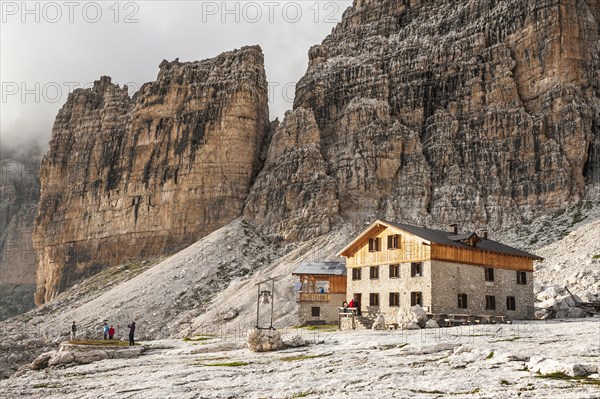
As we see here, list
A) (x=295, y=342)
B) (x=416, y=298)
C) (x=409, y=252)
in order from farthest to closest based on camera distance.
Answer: (x=409, y=252), (x=416, y=298), (x=295, y=342)

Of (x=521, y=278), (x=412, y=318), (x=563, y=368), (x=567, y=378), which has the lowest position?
(x=567, y=378)

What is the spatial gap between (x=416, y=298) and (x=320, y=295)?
15585mm

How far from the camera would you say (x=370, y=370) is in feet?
84.9

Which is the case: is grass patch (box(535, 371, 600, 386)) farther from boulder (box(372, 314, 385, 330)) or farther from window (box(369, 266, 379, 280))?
window (box(369, 266, 379, 280))

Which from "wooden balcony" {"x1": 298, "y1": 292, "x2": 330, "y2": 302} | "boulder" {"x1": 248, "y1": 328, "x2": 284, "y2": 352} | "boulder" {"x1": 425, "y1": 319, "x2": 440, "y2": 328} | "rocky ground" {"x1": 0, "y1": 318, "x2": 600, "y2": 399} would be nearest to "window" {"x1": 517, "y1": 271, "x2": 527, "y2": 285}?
"rocky ground" {"x1": 0, "y1": 318, "x2": 600, "y2": 399}

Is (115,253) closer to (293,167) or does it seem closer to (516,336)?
(293,167)

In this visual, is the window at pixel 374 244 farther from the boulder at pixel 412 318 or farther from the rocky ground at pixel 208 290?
the rocky ground at pixel 208 290

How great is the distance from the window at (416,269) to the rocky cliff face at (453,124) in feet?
158

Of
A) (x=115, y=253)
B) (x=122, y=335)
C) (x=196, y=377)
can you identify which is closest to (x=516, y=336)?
(x=196, y=377)

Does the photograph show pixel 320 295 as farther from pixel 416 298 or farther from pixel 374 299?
pixel 416 298

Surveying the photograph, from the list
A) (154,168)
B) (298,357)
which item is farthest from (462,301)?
(154,168)

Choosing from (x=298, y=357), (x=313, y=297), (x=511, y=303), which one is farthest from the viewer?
(x=313, y=297)

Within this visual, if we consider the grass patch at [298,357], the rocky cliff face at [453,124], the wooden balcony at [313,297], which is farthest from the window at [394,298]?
the rocky cliff face at [453,124]

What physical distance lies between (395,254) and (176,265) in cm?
5233
